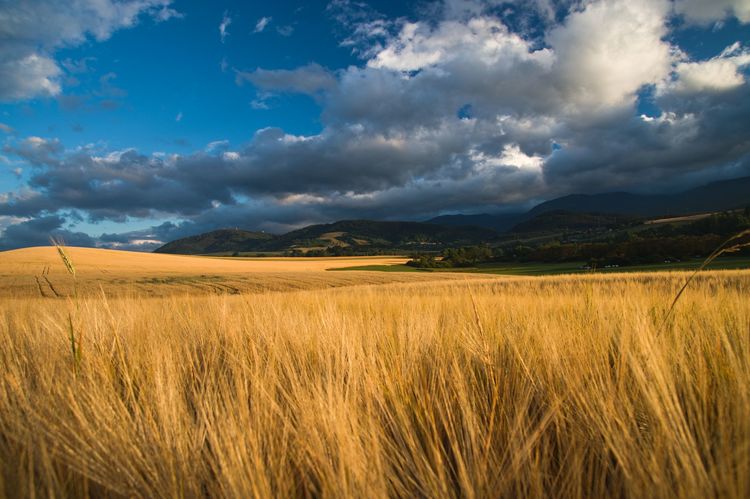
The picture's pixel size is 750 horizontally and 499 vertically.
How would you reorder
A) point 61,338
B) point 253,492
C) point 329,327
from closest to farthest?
1. point 253,492
2. point 329,327
3. point 61,338

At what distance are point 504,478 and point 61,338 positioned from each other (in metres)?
3.21

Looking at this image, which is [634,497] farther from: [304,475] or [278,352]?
[278,352]

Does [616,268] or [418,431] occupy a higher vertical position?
[418,431]

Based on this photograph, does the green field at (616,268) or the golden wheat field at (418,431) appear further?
the green field at (616,268)

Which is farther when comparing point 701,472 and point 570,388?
point 570,388

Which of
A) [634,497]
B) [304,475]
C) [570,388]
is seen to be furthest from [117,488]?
[570,388]

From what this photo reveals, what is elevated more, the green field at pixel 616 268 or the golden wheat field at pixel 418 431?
the golden wheat field at pixel 418 431

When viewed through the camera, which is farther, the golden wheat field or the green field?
the green field

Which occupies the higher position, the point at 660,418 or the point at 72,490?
the point at 660,418

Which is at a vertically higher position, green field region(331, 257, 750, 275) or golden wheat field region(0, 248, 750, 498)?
golden wheat field region(0, 248, 750, 498)

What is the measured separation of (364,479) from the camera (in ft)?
3.30

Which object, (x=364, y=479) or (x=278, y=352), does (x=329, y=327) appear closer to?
(x=278, y=352)

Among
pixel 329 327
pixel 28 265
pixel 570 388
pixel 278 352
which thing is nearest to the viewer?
pixel 570 388

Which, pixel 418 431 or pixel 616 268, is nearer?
pixel 418 431
